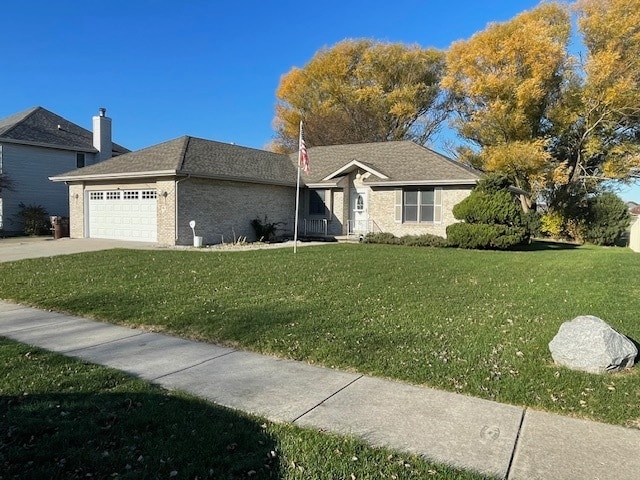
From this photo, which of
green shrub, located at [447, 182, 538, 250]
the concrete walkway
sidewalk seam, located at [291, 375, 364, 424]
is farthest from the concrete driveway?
sidewalk seam, located at [291, 375, 364, 424]

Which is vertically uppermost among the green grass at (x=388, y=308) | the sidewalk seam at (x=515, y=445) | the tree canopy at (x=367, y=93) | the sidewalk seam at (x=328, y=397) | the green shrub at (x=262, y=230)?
the tree canopy at (x=367, y=93)

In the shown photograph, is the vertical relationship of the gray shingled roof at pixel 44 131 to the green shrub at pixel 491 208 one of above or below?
above

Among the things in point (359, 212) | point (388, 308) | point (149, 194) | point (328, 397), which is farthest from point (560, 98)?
point (328, 397)

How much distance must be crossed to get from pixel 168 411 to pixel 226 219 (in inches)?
651

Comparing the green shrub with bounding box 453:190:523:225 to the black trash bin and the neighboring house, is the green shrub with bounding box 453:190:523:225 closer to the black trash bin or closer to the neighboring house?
the black trash bin

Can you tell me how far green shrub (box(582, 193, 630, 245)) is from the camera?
82.5ft

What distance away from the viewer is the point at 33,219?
25422 mm

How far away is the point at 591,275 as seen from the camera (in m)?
11.4

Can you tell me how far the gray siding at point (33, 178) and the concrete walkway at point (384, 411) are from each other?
23.8m

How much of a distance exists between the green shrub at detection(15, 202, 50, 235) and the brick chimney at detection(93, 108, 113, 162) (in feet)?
18.3

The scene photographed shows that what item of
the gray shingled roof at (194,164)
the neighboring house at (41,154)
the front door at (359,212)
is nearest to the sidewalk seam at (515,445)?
the gray shingled roof at (194,164)

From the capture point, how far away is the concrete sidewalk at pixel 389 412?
10.4ft

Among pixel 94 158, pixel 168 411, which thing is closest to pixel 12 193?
pixel 94 158

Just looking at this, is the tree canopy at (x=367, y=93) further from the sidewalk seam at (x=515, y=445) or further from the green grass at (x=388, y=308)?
the sidewalk seam at (x=515, y=445)
